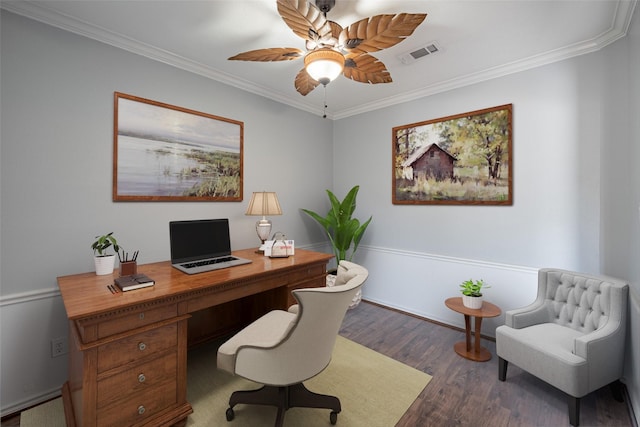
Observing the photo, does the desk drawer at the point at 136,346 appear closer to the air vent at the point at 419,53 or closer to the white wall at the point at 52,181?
the white wall at the point at 52,181

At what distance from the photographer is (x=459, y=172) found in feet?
9.44

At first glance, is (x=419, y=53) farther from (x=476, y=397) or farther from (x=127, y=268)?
(x=127, y=268)

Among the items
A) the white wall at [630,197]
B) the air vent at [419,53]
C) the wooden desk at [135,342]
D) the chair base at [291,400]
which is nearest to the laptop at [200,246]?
the wooden desk at [135,342]

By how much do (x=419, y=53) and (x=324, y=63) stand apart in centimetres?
124

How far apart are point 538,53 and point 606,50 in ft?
1.43

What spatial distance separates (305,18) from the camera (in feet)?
4.68

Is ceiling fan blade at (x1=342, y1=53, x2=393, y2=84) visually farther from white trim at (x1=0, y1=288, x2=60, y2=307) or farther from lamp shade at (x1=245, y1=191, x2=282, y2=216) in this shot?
white trim at (x1=0, y1=288, x2=60, y2=307)

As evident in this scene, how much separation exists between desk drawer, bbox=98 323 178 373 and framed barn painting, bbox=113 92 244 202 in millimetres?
1197

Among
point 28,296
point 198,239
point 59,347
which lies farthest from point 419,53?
point 59,347

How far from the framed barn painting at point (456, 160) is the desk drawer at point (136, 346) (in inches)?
108

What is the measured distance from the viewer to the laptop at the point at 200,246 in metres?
2.07

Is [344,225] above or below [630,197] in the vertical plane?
below

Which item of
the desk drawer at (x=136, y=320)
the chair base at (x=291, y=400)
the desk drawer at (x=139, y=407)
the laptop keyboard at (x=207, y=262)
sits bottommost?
the chair base at (x=291, y=400)

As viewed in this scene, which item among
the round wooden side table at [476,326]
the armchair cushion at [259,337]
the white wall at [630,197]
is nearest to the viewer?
the armchair cushion at [259,337]
